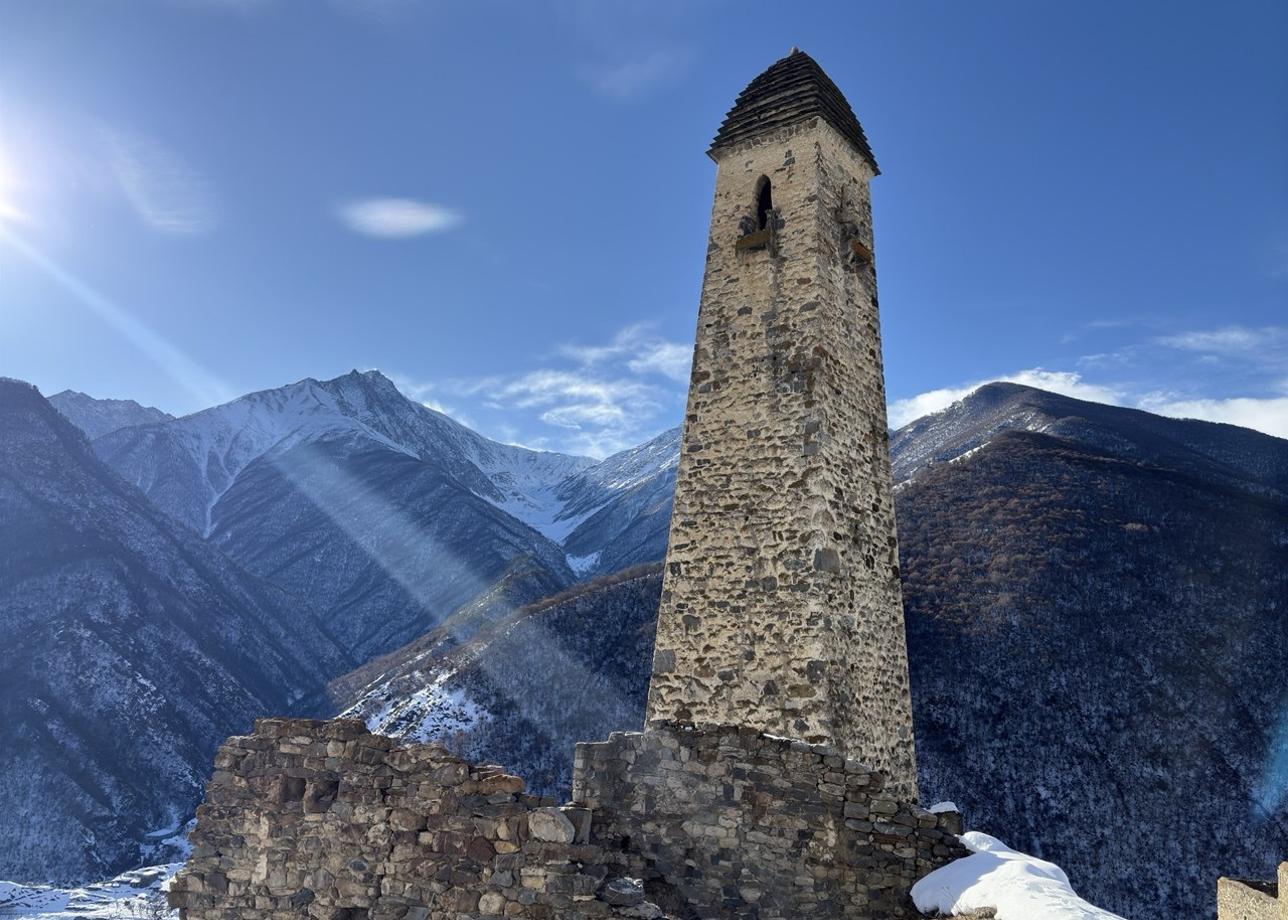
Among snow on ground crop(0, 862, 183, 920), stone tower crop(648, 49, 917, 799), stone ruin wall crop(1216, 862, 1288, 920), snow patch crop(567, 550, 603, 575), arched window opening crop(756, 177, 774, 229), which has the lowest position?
snow on ground crop(0, 862, 183, 920)

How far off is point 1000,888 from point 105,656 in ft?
239

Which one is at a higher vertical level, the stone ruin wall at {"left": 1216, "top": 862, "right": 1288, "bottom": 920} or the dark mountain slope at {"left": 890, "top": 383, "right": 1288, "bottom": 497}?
the dark mountain slope at {"left": 890, "top": 383, "right": 1288, "bottom": 497}

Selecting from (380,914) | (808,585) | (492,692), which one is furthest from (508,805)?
(492,692)

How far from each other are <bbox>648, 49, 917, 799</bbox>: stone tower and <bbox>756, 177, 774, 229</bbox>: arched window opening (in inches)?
0.8

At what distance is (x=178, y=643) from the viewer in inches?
2803

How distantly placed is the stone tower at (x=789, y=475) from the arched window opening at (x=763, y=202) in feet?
0.07

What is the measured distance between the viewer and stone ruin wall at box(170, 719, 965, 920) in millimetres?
5273

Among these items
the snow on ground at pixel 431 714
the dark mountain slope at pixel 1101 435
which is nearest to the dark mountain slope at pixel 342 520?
the snow on ground at pixel 431 714

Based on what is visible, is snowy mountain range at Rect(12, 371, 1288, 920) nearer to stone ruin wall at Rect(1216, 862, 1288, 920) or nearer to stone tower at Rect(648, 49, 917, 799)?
stone ruin wall at Rect(1216, 862, 1288, 920)

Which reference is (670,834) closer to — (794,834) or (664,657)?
(794,834)

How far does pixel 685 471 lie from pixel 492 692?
131 ft

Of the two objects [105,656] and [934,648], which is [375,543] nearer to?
[105,656]

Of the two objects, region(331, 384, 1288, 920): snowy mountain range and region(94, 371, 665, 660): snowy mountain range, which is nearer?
region(331, 384, 1288, 920): snowy mountain range

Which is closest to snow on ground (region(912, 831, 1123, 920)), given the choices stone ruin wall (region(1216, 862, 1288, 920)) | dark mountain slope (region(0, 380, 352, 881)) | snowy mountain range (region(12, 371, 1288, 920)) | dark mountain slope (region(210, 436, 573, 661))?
stone ruin wall (region(1216, 862, 1288, 920))
